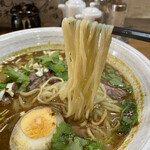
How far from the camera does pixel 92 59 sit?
4.40ft

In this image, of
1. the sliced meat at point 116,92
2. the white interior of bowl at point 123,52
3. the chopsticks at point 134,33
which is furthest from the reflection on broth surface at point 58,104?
the chopsticks at point 134,33

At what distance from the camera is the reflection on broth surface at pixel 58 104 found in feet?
4.66

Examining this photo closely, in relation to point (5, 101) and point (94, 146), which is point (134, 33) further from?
point (5, 101)

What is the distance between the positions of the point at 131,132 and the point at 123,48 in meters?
1.07

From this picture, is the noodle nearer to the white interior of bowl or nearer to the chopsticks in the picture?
the chopsticks

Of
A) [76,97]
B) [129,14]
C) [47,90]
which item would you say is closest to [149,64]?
[76,97]

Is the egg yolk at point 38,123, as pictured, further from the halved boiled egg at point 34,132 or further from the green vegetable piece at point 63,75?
the green vegetable piece at point 63,75

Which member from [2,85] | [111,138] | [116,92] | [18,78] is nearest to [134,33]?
[116,92]

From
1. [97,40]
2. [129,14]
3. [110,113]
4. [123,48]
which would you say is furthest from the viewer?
[129,14]

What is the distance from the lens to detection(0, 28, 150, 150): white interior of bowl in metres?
1.33

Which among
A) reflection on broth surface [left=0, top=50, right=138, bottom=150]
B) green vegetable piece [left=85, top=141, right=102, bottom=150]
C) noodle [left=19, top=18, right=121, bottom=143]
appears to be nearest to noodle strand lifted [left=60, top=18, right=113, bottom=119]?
noodle [left=19, top=18, right=121, bottom=143]

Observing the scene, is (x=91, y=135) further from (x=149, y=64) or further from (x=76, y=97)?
(x=149, y=64)

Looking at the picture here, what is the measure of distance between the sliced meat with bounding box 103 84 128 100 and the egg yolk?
2.33ft

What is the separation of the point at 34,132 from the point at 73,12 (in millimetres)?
2024
